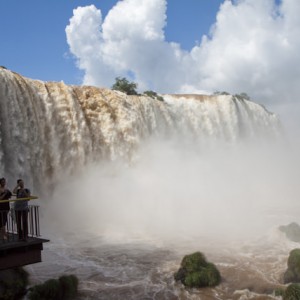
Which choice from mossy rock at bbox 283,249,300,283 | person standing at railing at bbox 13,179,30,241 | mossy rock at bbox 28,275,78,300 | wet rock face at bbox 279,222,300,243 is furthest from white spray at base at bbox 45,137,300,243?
person standing at railing at bbox 13,179,30,241

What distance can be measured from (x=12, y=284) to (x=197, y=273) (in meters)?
4.51

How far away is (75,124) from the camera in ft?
67.8

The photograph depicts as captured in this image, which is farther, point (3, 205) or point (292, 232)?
point (292, 232)

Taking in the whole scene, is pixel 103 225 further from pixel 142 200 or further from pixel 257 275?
pixel 257 275

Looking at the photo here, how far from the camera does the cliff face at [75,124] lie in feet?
56.4

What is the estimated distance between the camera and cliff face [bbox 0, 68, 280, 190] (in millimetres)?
17203

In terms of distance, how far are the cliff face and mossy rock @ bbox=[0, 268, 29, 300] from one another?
23.9 feet

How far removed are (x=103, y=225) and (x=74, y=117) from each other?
18.7 feet

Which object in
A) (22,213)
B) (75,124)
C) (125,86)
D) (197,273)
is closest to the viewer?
(22,213)

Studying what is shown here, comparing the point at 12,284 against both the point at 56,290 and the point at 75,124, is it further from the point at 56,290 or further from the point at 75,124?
the point at 75,124

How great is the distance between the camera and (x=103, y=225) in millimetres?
18703

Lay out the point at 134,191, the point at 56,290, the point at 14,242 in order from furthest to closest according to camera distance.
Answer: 1. the point at 134,191
2. the point at 56,290
3. the point at 14,242

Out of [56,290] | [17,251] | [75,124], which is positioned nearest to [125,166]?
[75,124]

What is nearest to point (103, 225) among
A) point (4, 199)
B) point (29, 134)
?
point (29, 134)
